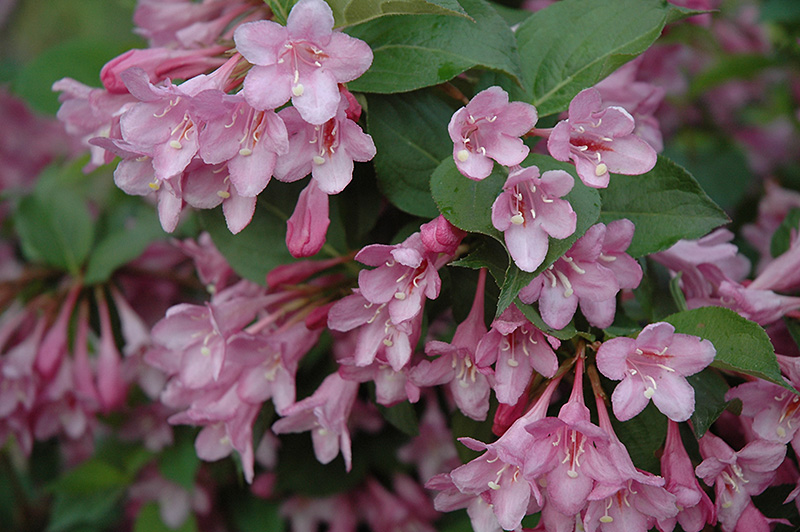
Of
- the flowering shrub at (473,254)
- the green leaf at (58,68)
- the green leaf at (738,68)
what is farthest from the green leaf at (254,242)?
the green leaf at (738,68)

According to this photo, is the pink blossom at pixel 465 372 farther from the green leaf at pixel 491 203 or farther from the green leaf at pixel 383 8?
the green leaf at pixel 383 8

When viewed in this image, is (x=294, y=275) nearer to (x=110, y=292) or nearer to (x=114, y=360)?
(x=114, y=360)

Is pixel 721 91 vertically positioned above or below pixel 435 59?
below

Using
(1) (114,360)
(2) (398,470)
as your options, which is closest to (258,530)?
(2) (398,470)

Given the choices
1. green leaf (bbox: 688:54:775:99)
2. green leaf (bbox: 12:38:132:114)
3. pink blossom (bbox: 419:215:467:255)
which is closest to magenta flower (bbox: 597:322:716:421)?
pink blossom (bbox: 419:215:467:255)

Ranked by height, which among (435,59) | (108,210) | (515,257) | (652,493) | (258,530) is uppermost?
(435,59)

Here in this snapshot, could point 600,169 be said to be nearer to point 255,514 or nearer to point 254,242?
point 254,242

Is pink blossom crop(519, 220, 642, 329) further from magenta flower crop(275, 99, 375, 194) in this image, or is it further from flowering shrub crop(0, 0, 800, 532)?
magenta flower crop(275, 99, 375, 194)

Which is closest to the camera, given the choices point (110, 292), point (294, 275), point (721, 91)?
point (294, 275)
